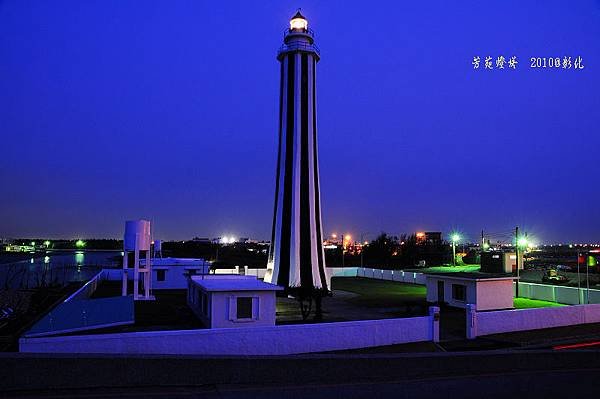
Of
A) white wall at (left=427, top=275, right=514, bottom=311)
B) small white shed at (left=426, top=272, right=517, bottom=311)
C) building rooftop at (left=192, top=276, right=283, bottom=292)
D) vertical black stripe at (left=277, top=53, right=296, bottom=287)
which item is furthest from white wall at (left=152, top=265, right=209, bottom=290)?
white wall at (left=427, top=275, right=514, bottom=311)

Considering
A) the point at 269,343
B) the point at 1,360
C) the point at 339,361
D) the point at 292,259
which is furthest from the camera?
the point at 292,259

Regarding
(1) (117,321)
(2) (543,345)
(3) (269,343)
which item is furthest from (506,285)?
(1) (117,321)

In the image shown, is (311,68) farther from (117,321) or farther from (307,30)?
(117,321)

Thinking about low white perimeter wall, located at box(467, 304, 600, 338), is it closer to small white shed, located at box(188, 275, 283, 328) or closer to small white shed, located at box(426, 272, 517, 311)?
small white shed, located at box(426, 272, 517, 311)

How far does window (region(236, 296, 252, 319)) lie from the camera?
19.5 m

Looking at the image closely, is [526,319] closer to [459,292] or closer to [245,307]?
[459,292]

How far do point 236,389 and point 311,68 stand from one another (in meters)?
25.7

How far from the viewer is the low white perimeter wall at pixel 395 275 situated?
4100 centimetres

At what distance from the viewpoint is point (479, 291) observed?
1003 inches

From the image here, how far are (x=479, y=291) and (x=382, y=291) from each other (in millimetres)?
10160

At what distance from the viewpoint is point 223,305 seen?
1925 cm

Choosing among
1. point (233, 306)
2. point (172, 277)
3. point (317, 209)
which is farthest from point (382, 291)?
point (233, 306)

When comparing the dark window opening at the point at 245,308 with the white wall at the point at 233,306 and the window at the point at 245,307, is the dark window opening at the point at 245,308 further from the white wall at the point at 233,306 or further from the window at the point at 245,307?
the white wall at the point at 233,306

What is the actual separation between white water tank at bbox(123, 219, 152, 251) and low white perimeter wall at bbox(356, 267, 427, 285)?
20.9 metres
